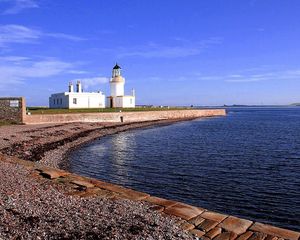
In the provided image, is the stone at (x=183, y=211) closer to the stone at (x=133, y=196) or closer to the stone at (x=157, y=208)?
the stone at (x=157, y=208)

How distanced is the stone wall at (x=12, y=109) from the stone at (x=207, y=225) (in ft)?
118

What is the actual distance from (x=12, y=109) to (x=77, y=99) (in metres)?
26.4

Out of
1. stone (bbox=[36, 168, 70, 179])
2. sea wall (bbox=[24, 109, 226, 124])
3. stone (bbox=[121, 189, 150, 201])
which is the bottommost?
stone (bbox=[121, 189, 150, 201])

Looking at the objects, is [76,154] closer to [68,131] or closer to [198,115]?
[68,131]

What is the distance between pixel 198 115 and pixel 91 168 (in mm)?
78781

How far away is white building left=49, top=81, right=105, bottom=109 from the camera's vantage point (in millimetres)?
66375

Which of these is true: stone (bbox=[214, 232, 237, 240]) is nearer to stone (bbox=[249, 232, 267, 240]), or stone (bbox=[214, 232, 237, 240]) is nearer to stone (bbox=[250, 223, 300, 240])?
stone (bbox=[249, 232, 267, 240])

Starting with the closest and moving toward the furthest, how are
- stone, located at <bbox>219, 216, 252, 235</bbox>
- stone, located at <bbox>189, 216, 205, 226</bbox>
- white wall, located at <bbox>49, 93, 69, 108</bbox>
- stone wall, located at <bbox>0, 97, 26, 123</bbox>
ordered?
stone, located at <bbox>219, 216, 252, 235</bbox>
stone, located at <bbox>189, 216, 205, 226</bbox>
stone wall, located at <bbox>0, 97, 26, 123</bbox>
white wall, located at <bbox>49, 93, 69, 108</bbox>

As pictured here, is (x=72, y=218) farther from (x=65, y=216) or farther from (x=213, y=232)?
(x=213, y=232)

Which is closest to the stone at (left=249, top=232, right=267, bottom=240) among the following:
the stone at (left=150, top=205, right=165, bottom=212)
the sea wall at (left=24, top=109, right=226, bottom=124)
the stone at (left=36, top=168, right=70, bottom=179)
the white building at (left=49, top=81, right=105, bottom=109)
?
the stone at (left=150, top=205, right=165, bottom=212)

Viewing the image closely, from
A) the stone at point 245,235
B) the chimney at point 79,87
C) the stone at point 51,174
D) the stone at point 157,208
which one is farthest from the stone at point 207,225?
the chimney at point 79,87

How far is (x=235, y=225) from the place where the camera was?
8.30 metres

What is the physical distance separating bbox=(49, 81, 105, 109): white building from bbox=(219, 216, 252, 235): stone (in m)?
60.1

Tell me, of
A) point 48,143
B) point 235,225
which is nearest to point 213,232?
point 235,225
